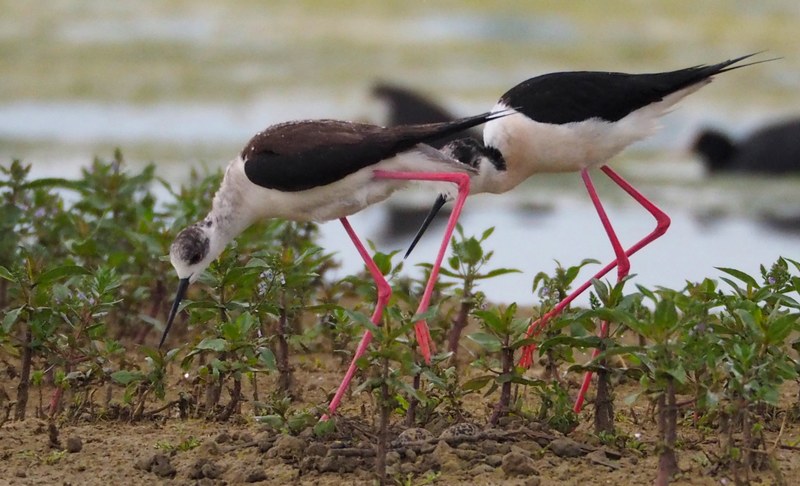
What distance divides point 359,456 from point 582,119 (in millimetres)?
1756

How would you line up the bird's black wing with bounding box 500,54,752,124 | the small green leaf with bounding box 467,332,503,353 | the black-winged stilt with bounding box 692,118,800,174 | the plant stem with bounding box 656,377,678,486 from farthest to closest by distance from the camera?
the black-winged stilt with bounding box 692,118,800,174 → the bird's black wing with bounding box 500,54,752,124 → the small green leaf with bounding box 467,332,503,353 → the plant stem with bounding box 656,377,678,486

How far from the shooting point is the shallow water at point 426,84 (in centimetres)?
843

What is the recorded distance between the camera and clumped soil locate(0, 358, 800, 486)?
3377 mm

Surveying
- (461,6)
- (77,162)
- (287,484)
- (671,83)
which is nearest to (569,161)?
(671,83)

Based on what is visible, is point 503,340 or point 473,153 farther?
point 473,153

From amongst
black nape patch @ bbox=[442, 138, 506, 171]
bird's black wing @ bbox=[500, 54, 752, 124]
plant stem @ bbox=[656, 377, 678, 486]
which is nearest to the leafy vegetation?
plant stem @ bbox=[656, 377, 678, 486]

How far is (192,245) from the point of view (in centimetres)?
437

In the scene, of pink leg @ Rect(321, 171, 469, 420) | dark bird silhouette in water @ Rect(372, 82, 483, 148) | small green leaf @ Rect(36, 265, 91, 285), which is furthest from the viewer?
dark bird silhouette in water @ Rect(372, 82, 483, 148)

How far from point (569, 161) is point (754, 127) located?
640cm

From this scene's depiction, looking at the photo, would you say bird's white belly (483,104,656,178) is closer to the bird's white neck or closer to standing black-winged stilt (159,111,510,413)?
standing black-winged stilt (159,111,510,413)

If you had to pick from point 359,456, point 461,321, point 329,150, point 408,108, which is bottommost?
point 359,456

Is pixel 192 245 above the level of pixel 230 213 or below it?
below

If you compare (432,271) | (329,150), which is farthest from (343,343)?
(329,150)

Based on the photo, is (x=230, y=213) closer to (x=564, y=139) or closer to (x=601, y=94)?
(x=564, y=139)
